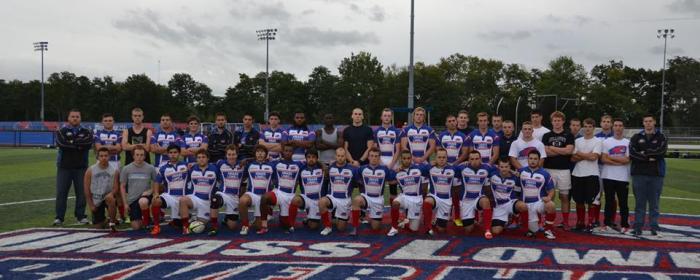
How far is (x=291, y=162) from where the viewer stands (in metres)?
Answer: 8.11

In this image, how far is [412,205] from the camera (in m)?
7.61

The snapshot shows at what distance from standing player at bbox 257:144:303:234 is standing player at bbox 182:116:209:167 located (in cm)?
157

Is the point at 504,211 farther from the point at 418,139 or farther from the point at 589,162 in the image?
the point at 418,139

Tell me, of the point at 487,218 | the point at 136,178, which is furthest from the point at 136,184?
the point at 487,218

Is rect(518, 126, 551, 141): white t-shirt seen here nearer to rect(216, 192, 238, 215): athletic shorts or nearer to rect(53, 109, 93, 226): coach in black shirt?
rect(216, 192, 238, 215): athletic shorts

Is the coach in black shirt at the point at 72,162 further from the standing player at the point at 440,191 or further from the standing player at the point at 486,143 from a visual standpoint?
the standing player at the point at 486,143

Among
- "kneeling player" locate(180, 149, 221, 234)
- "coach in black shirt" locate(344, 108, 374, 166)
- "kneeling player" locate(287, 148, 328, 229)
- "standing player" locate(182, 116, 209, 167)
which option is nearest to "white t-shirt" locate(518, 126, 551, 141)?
"coach in black shirt" locate(344, 108, 374, 166)

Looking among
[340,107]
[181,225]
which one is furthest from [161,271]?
[340,107]

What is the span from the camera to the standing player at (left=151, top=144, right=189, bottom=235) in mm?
7637

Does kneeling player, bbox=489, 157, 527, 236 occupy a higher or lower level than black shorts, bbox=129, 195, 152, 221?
higher

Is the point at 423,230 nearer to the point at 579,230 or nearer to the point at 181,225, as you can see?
Answer: the point at 579,230

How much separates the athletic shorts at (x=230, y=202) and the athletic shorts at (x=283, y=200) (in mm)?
625

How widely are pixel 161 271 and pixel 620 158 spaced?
6530 mm

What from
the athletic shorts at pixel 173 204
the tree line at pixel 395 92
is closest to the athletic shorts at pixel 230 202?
the athletic shorts at pixel 173 204
